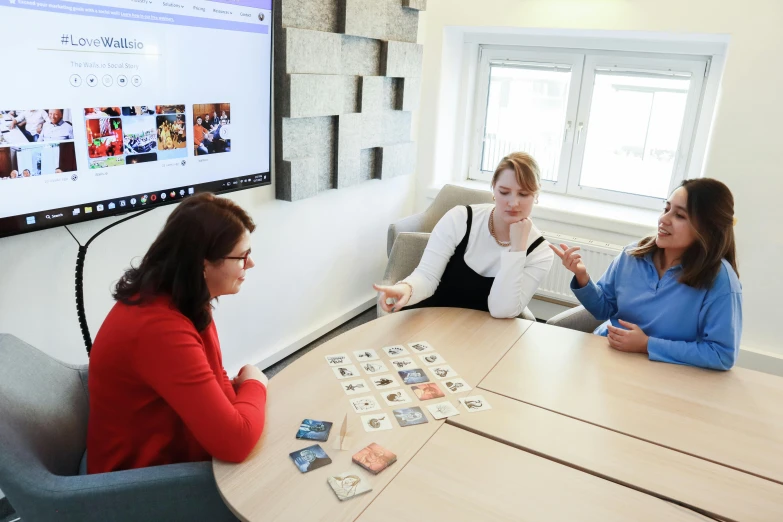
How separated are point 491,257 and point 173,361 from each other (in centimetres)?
136

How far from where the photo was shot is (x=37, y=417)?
1372 mm

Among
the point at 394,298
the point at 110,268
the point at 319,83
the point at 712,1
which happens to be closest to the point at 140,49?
the point at 110,268

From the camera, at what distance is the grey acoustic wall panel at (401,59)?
3.31 meters

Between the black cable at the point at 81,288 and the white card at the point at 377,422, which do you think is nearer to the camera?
the white card at the point at 377,422

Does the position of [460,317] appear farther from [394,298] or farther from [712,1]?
[712,1]

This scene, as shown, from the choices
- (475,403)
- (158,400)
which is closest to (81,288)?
(158,400)

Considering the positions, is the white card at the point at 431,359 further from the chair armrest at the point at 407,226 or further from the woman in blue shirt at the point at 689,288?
the chair armrest at the point at 407,226

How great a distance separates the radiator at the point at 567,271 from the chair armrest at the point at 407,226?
947mm

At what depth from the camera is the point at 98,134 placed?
1.88 metres

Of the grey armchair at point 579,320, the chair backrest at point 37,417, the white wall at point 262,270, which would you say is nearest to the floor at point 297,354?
the white wall at point 262,270

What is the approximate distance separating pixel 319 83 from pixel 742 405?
219 cm

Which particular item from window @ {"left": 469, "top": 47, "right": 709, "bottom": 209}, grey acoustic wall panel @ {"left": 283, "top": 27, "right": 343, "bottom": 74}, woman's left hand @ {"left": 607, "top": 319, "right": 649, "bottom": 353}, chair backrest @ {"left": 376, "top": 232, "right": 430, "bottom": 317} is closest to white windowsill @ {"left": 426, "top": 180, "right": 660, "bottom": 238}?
window @ {"left": 469, "top": 47, "right": 709, "bottom": 209}

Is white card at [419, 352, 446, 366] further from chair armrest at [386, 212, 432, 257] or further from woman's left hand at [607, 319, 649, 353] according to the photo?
chair armrest at [386, 212, 432, 257]

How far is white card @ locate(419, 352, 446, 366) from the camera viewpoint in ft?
5.86
